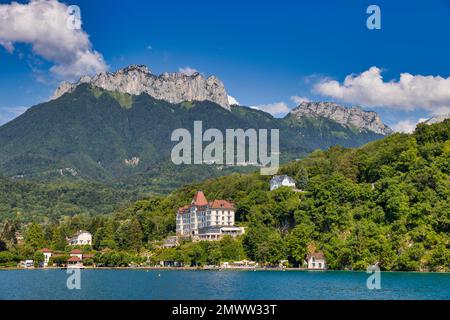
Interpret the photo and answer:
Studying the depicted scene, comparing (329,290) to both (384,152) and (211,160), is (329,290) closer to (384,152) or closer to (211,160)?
(384,152)

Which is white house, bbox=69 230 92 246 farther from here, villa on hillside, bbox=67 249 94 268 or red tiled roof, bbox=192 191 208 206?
red tiled roof, bbox=192 191 208 206

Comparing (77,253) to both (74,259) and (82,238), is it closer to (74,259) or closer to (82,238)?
(74,259)

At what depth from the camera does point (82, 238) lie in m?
72.6

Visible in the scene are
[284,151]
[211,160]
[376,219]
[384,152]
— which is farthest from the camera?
[284,151]

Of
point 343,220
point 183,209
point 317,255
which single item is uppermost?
point 183,209

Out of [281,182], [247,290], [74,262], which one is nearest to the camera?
[247,290]

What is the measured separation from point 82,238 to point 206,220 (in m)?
17.8

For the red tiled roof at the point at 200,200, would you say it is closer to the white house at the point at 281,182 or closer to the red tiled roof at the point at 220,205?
the red tiled roof at the point at 220,205

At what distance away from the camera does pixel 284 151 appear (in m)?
199

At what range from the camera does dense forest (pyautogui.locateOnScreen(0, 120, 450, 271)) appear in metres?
47.7

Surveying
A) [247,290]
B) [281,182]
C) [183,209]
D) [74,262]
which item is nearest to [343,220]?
[281,182]
